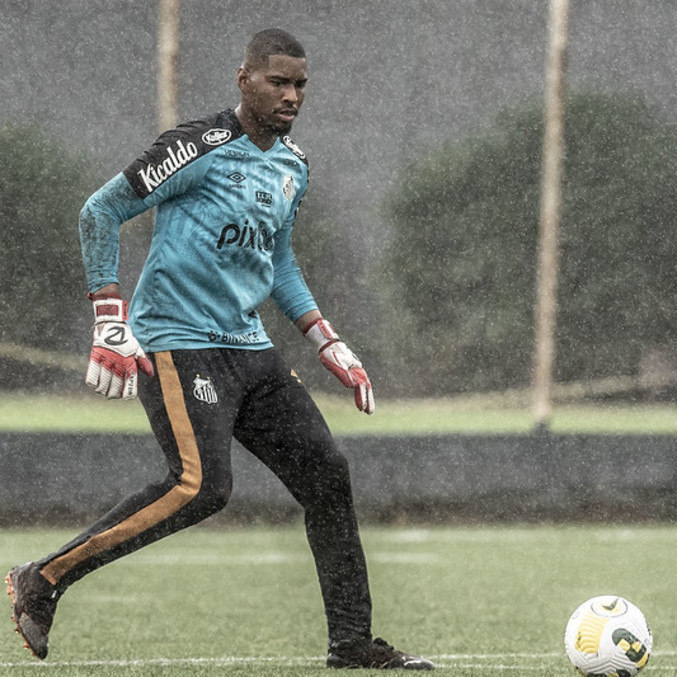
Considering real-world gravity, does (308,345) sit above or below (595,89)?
below

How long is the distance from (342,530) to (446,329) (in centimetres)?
1082

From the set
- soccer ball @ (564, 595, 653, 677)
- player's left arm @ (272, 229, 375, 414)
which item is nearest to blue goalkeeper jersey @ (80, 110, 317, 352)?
player's left arm @ (272, 229, 375, 414)

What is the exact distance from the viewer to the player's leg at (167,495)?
4230 millimetres

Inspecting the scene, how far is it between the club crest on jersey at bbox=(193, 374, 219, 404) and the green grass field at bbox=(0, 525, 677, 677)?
0.82m

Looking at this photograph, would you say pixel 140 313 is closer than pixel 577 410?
Yes

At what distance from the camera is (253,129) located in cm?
447

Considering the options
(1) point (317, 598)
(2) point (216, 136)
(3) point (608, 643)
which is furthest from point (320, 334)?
(1) point (317, 598)

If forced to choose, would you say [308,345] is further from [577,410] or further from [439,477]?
[577,410]

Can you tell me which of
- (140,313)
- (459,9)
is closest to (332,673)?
(140,313)

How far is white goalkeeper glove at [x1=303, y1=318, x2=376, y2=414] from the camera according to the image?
466 centimetres

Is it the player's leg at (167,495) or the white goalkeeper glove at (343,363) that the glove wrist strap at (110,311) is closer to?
the player's leg at (167,495)

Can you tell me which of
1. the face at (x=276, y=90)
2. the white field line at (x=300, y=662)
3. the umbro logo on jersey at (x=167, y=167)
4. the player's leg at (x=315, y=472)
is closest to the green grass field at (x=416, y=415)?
the white field line at (x=300, y=662)

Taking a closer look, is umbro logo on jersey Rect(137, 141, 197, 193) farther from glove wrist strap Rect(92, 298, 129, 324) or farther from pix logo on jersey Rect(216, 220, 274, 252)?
glove wrist strap Rect(92, 298, 129, 324)

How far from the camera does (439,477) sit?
404 inches
